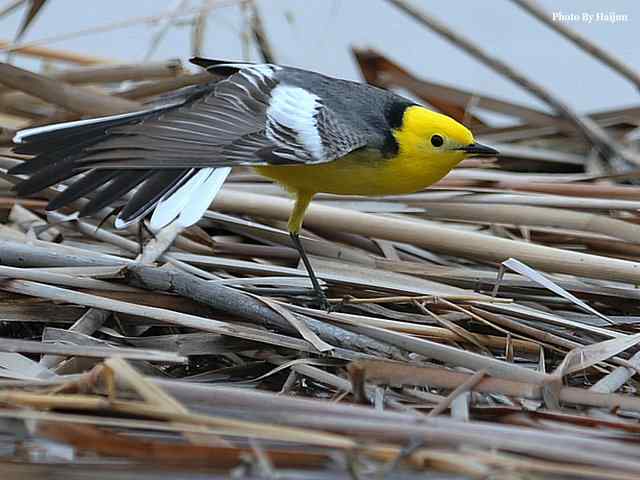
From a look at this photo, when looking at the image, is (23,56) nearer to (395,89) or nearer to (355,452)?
(395,89)

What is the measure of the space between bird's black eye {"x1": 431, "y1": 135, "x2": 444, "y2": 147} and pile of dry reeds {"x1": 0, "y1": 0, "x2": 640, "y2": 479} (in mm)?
136

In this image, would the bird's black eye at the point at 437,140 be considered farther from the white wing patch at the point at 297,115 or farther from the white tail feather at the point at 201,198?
the white tail feather at the point at 201,198

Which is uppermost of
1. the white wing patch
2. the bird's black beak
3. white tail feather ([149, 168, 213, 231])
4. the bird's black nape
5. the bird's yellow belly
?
the bird's black nape

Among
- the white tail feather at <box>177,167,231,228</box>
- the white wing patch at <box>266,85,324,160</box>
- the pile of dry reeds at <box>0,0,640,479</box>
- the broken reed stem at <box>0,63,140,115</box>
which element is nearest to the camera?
the pile of dry reeds at <box>0,0,640,479</box>

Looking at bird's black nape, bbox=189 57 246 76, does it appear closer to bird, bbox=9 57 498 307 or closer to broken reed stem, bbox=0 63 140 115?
bird, bbox=9 57 498 307

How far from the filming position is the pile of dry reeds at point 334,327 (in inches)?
48.9

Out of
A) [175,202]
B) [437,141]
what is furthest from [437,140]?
[175,202]

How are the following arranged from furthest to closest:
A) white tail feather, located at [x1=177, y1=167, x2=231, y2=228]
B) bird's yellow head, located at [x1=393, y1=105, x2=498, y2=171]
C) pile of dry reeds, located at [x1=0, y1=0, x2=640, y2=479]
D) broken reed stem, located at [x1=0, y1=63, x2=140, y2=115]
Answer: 1. broken reed stem, located at [x1=0, y1=63, x2=140, y2=115]
2. bird's yellow head, located at [x1=393, y1=105, x2=498, y2=171]
3. white tail feather, located at [x1=177, y1=167, x2=231, y2=228]
4. pile of dry reeds, located at [x1=0, y1=0, x2=640, y2=479]

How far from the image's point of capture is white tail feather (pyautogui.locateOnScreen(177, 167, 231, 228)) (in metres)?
1.61

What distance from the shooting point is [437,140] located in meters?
1.94

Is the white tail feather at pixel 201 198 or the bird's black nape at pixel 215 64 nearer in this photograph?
the white tail feather at pixel 201 198

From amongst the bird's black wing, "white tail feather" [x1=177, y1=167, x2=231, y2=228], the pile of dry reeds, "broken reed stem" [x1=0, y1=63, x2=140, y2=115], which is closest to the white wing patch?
the bird's black wing

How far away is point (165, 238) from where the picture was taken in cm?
194

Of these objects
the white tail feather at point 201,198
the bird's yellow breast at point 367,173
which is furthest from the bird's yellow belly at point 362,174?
the white tail feather at point 201,198
